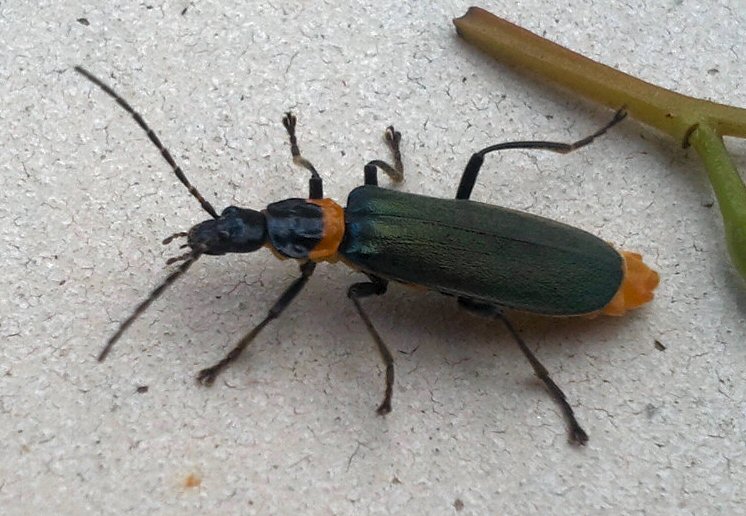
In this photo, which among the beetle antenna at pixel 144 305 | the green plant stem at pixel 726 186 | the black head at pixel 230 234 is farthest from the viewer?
the green plant stem at pixel 726 186

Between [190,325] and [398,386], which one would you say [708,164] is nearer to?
[398,386]

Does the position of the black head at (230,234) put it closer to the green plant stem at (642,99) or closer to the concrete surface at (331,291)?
the concrete surface at (331,291)

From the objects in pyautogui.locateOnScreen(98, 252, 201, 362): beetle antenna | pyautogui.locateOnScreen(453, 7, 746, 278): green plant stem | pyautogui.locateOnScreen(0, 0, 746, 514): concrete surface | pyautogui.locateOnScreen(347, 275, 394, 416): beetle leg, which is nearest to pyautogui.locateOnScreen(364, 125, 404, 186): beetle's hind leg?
pyautogui.locateOnScreen(0, 0, 746, 514): concrete surface

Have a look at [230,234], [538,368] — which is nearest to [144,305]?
[230,234]

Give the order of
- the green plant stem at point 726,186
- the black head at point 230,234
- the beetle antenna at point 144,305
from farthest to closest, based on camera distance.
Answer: the green plant stem at point 726,186 < the black head at point 230,234 < the beetle antenna at point 144,305

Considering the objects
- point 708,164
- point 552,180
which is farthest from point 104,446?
point 708,164

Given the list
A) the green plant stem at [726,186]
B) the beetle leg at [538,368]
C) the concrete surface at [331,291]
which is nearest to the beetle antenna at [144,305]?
the concrete surface at [331,291]
